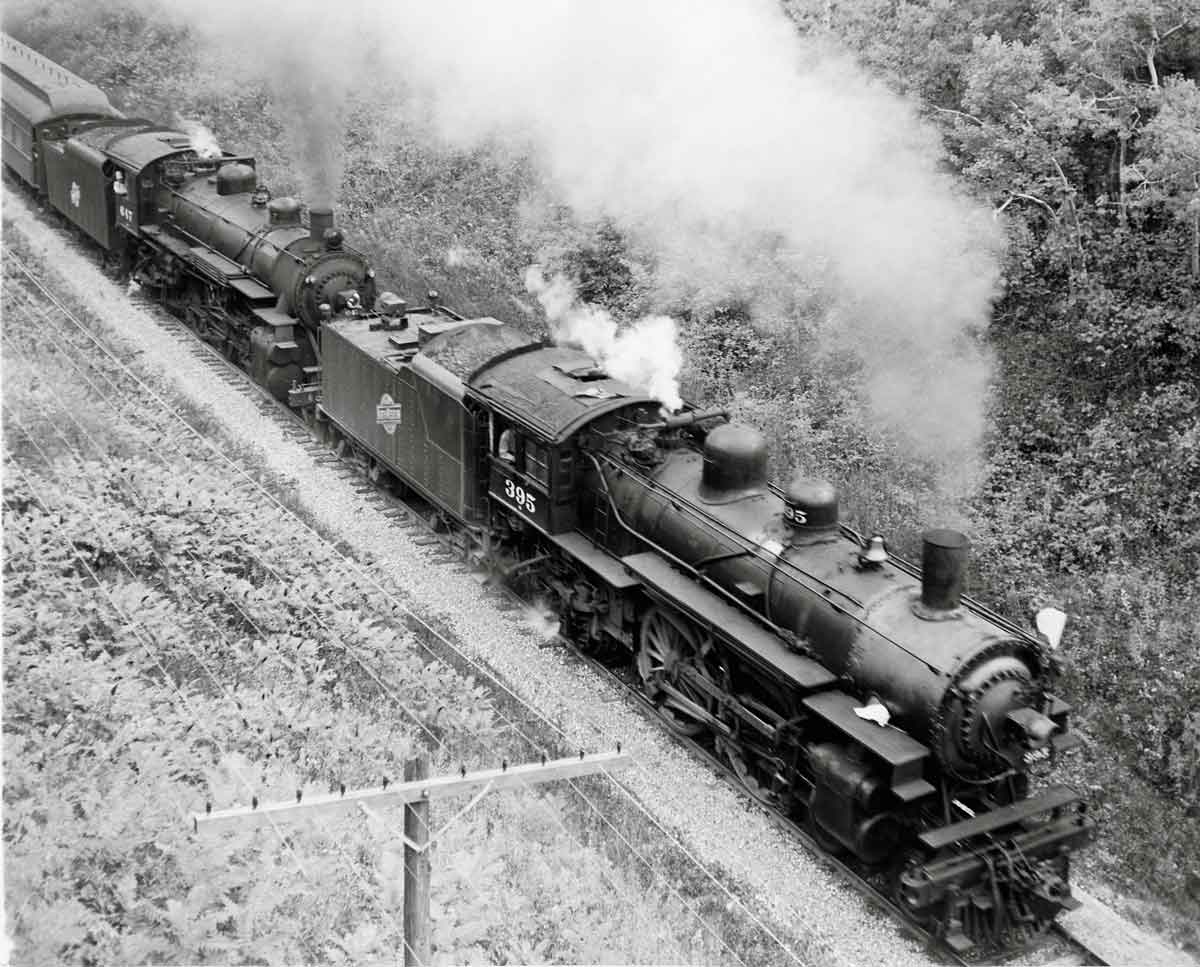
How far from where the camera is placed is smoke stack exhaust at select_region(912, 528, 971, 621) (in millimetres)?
9141

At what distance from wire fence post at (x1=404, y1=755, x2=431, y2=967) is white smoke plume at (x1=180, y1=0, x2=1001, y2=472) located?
1065 centimetres

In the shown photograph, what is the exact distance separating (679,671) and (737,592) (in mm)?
1189

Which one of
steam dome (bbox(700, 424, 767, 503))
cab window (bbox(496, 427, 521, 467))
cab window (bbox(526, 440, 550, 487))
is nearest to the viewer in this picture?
steam dome (bbox(700, 424, 767, 503))

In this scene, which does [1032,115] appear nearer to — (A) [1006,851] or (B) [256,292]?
(A) [1006,851]

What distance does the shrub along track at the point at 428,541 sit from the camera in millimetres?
9086

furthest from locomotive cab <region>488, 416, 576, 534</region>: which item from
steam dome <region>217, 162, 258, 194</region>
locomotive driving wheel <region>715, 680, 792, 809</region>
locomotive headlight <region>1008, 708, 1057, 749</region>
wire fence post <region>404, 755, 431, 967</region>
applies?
steam dome <region>217, 162, 258, 194</region>

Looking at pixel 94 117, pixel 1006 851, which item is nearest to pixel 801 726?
pixel 1006 851

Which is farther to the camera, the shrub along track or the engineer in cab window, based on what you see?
the engineer in cab window

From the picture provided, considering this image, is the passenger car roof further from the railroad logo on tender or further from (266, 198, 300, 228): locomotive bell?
the railroad logo on tender

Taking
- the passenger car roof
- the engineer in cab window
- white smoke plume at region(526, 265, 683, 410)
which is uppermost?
the passenger car roof

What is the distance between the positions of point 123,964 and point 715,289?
13226 millimetres

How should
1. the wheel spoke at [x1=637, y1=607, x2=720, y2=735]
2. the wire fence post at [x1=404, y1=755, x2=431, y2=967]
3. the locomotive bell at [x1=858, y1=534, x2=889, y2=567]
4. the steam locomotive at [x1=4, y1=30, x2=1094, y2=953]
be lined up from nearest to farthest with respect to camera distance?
the wire fence post at [x1=404, y1=755, x2=431, y2=967] → the steam locomotive at [x1=4, y1=30, x2=1094, y2=953] → the locomotive bell at [x1=858, y1=534, x2=889, y2=567] → the wheel spoke at [x1=637, y1=607, x2=720, y2=735]

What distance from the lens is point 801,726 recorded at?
991 cm

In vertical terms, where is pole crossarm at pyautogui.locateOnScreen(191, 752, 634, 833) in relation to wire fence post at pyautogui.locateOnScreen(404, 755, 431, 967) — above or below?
above
